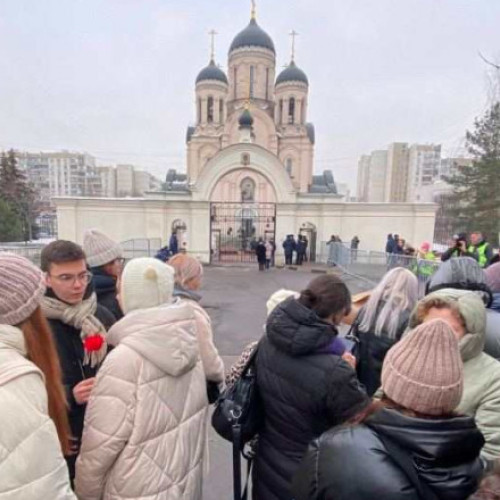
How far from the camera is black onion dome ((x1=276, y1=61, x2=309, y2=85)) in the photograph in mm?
35388

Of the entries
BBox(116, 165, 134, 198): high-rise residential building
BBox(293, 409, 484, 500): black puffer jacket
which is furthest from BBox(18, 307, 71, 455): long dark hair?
BBox(116, 165, 134, 198): high-rise residential building

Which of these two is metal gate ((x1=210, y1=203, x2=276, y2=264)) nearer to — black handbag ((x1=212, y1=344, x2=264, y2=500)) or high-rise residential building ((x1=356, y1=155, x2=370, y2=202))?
black handbag ((x1=212, y1=344, x2=264, y2=500))

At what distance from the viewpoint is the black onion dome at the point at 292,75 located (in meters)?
35.4

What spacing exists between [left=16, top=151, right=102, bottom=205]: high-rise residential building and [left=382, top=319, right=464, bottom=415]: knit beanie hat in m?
86.8

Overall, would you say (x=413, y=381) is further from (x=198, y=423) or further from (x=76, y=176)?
(x=76, y=176)

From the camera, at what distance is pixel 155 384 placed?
4.99 feet

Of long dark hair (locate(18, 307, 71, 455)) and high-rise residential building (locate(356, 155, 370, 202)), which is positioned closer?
long dark hair (locate(18, 307, 71, 455))

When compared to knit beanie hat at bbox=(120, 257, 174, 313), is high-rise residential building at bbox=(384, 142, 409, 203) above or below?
above

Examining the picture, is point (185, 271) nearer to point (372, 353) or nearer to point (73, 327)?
point (73, 327)

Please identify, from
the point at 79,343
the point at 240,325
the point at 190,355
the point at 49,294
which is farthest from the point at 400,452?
the point at 240,325

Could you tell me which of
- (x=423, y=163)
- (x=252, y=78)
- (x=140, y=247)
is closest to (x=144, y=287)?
(x=140, y=247)

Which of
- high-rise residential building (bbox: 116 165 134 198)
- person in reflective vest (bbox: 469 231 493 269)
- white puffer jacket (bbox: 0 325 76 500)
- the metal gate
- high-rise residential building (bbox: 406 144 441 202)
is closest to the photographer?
white puffer jacket (bbox: 0 325 76 500)

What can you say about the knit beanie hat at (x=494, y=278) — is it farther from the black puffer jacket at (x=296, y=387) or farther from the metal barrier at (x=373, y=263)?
the metal barrier at (x=373, y=263)

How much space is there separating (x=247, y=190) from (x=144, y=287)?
3370 centimetres
